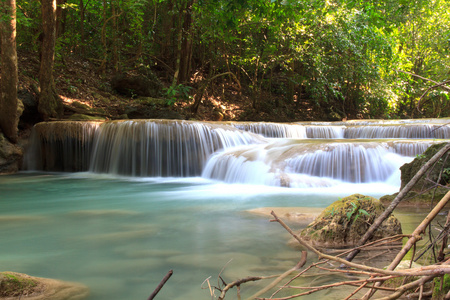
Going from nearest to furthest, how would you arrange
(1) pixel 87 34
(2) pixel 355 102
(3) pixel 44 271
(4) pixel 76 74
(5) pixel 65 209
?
1. (3) pixel 44 271
2. (5) pixel 65 209
3. (4) pixel 76 74
4. (1) pixel 87 34
5. (2) pixel 355 102

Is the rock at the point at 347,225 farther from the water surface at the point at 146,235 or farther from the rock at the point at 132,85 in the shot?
the rock at the point at 132,85

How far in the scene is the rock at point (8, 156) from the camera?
10.4 metres

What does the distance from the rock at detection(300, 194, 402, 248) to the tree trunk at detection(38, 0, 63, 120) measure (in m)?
10.1

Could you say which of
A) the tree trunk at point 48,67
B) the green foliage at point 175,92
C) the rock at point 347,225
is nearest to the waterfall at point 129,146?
the tree trunk at point 48,67

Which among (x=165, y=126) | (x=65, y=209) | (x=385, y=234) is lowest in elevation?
(x=65, y=209)

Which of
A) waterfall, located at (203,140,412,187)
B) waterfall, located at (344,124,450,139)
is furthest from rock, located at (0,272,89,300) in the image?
waterfall, located at (344,124,450,139)

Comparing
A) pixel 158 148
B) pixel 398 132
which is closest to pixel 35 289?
pixel 158 148

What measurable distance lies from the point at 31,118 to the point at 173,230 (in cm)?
929

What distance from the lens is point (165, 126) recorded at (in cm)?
1069

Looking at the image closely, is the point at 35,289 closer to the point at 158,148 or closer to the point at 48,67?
the point at 158,148

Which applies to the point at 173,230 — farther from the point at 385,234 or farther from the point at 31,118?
the point at 31,118

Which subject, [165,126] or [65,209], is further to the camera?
[165,126]

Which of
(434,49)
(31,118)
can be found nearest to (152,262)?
(31,118)

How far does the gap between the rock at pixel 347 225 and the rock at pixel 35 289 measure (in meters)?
2.14
